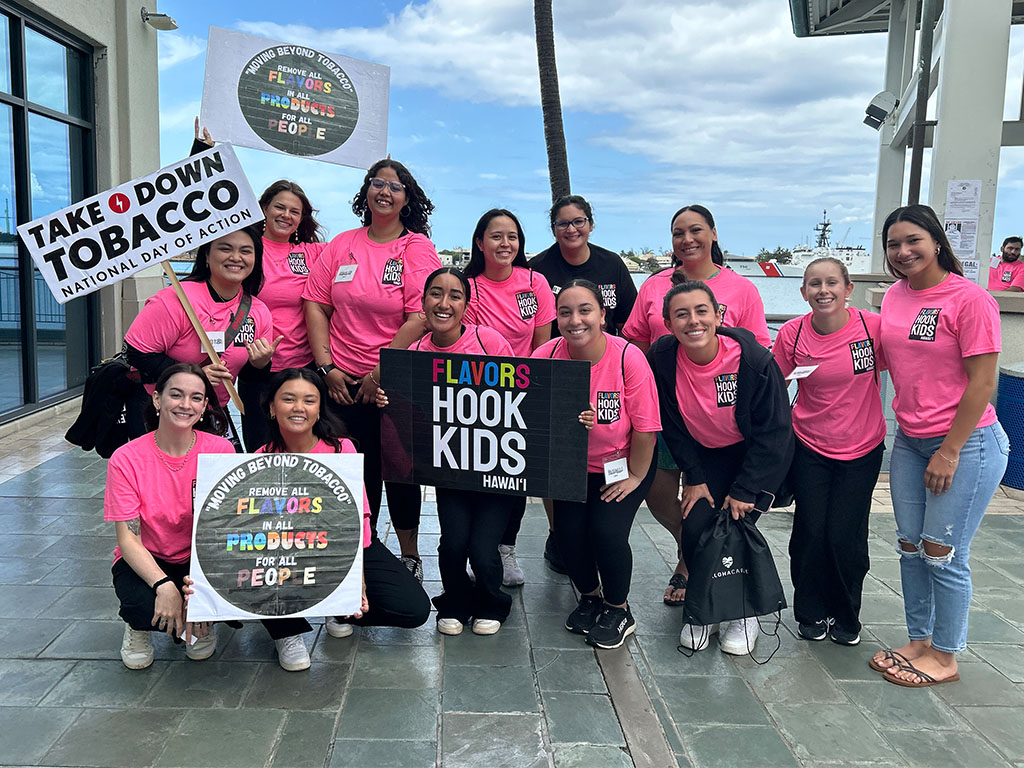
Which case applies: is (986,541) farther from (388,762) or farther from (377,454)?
(388,762)

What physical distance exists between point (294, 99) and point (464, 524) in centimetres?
279

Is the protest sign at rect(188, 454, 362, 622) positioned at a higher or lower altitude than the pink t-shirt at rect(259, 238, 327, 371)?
lower

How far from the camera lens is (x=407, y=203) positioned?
165 inches

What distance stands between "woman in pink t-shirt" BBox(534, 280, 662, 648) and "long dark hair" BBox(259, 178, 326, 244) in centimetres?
160

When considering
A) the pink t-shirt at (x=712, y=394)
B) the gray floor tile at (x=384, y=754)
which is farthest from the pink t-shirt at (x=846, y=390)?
the gray floor tile at (x=384, y=754)

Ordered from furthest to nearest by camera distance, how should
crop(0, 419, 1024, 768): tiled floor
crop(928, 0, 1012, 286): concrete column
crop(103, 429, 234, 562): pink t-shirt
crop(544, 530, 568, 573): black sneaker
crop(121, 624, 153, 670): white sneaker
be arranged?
crop(928, 0, 1012, 286): concrete column < crop(544, 530, 568, 573): black sneaker < crop(121, 624, 153, 670): white sneaker < crop(103, 429, 234, 562): pink t-shirt < crop(0, 419, 1024, 768): tiled floor

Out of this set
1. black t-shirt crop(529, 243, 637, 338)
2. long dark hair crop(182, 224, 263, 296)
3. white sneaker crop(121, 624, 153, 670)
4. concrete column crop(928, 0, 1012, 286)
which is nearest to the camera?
white sneaker crop(121, 624, 153, 670)

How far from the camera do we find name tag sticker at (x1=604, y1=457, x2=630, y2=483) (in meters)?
3.62

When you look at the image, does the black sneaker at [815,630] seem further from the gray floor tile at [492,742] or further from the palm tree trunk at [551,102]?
the palm tree trunk at [551,102]

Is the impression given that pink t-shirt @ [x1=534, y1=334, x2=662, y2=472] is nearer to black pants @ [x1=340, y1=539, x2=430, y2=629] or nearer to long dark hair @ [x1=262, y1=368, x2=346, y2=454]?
black pants @ [x1=340, y1=539, x2=430, y2=629]

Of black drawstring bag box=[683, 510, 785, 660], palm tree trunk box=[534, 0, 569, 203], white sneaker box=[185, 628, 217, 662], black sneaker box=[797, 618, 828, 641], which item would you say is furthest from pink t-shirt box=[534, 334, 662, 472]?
palm tree trunk box=[534, 0, 569, 203]

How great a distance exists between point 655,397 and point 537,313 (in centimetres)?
87

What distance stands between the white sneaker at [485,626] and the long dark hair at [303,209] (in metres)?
2.22

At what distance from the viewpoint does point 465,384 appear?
3.71 metres
